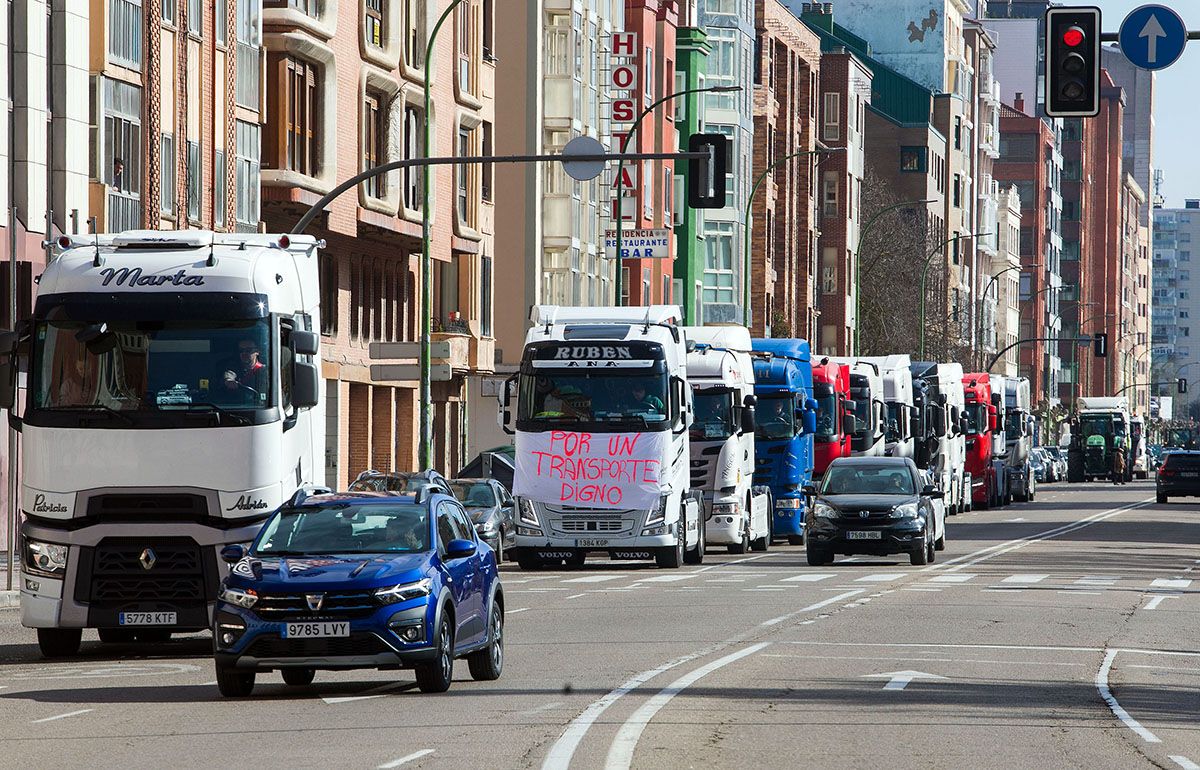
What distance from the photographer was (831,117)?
110 meters

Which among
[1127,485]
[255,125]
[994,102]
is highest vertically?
[994,102]

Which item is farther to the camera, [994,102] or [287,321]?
[994,102]

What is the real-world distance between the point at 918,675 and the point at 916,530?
1829 cm

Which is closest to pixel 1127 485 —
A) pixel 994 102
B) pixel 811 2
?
pixel 811 2

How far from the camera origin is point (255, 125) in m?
45.7

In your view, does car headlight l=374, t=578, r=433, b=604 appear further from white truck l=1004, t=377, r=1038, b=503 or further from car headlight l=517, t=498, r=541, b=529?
white truck l=1004, t=377, r=1038, b=503

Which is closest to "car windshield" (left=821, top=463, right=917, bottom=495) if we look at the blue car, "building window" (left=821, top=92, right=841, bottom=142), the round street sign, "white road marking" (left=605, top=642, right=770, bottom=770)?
the round street sign

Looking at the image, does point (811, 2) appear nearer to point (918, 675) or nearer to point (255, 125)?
point (255, 125)

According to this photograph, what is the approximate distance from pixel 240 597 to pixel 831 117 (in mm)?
95236

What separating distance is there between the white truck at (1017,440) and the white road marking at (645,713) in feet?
203

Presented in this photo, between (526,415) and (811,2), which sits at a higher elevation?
(811,2)

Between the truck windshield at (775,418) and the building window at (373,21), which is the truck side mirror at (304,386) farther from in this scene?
the building window at (373,21)

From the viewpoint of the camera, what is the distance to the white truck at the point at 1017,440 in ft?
268

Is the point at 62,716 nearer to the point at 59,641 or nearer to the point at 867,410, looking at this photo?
the point at 59,641
